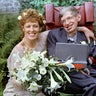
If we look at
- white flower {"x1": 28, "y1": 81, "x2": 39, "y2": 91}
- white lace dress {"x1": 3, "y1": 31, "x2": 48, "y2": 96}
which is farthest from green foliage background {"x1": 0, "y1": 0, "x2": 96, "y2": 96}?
white flower {"x1": 28, "y1": 81, "x2": 39, "y2": 91}

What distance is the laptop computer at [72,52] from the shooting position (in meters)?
4.36

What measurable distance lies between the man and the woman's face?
23 cm

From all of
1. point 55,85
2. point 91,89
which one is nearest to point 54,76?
point 55,85

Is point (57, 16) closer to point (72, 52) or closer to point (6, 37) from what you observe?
point (72, 52)

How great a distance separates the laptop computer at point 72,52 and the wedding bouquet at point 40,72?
0.30 metres

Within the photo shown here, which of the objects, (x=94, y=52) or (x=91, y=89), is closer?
(x=91, y=89)

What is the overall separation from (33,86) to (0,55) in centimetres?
242

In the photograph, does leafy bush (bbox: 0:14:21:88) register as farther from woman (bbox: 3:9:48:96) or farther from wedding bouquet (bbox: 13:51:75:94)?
wedding bouquet (bbox: 13:51:75:94)

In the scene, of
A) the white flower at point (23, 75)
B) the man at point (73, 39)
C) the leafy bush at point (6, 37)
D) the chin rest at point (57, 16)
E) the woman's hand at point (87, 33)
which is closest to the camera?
the white flower at point (23, 75)

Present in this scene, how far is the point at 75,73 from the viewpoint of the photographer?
14.1 feet

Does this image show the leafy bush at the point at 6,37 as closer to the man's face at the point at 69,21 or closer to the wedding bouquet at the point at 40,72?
the man's face at the point at 69,21

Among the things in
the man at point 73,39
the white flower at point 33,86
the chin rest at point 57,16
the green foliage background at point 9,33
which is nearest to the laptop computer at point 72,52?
the man at point 73,39

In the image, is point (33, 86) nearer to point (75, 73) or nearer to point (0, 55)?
point (75, 73)

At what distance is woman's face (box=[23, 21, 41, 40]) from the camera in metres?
4.48
